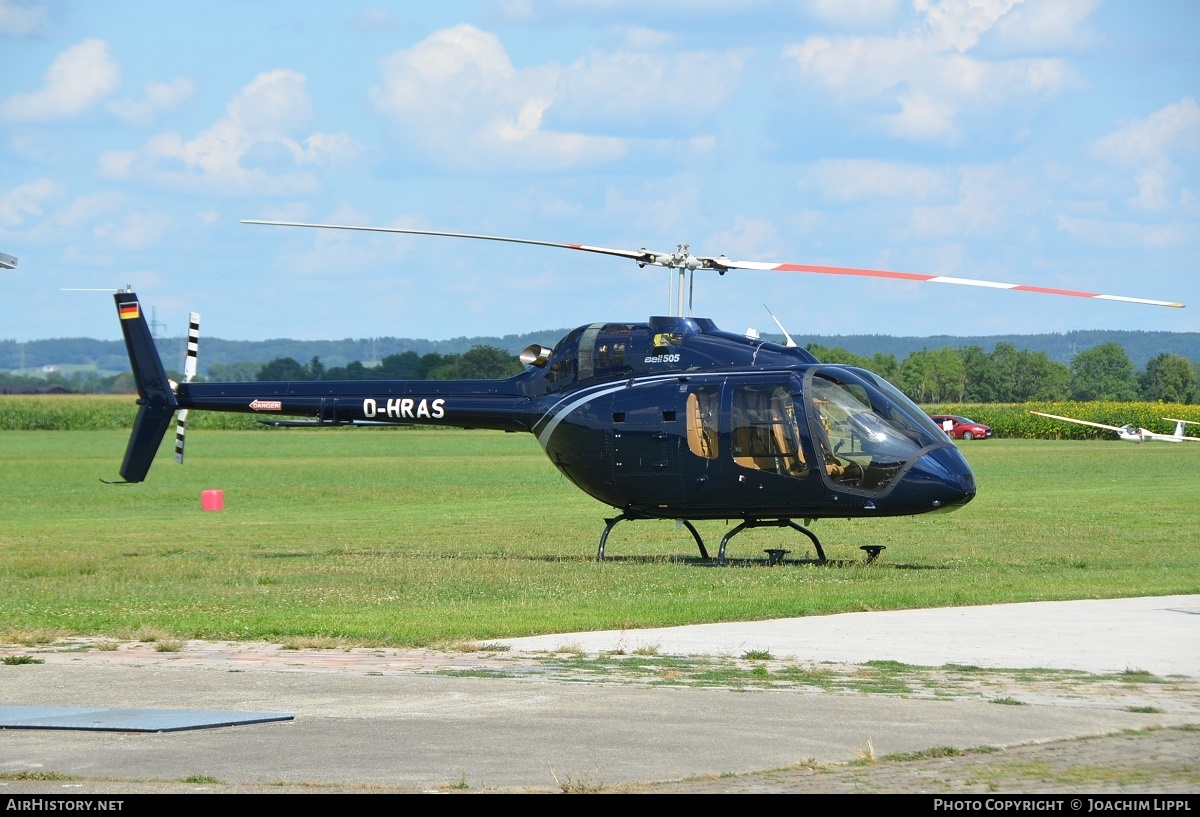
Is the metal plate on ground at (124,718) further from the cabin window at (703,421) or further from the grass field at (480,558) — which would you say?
the cabin window at (703,421)

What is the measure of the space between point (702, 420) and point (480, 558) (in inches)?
162

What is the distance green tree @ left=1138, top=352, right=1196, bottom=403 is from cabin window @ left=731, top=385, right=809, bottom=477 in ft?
459

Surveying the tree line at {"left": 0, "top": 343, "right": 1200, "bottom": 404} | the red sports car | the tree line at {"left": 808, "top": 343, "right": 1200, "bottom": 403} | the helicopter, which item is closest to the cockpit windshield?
the helicopter

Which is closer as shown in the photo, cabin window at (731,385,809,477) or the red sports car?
cabin window at (731,385,809,477)

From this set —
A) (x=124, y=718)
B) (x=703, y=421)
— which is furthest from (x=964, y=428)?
(x=124, y=718)

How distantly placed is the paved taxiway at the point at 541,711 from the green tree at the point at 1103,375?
15332cm

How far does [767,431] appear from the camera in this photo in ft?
64.6

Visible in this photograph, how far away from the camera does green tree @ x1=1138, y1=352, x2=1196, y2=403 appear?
152250mm

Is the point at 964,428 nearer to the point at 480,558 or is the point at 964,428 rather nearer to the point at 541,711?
the point at 480,558

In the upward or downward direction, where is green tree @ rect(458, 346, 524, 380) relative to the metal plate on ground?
upward

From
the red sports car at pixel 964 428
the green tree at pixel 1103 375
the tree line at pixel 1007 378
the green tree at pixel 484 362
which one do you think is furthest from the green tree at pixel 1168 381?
the green tree at pixel 484 362

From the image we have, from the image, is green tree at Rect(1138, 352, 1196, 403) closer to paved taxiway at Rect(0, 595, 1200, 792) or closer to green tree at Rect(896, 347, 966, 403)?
green tree at Rect(896, 347, 966, 403)

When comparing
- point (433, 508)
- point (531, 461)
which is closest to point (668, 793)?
point (433, 508)
